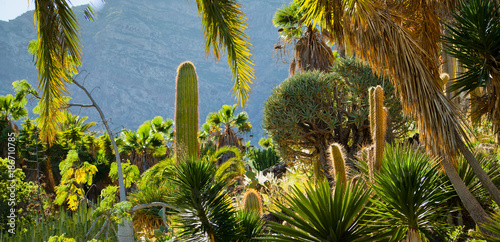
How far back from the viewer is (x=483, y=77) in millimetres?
4043

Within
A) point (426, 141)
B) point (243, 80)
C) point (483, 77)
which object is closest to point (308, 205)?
point (426, 141)

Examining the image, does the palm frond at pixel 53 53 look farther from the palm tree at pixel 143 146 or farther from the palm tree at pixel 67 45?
the palm tree at pixel 143 146

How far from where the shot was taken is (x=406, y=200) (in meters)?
2.55

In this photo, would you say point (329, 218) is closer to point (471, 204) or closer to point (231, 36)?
point (471, 204)

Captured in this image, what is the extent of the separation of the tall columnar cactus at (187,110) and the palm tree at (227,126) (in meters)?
9.29

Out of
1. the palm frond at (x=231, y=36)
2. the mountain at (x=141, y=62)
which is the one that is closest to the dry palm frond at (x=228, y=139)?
the palm frond at (x=231, y=36)

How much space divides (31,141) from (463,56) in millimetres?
14131

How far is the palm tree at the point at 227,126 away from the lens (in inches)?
684

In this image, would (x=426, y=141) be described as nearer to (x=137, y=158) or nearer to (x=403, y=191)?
(x=403, y=191)

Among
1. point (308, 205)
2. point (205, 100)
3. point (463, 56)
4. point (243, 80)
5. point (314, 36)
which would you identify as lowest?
point (308, 205)

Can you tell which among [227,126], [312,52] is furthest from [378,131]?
[227,126]

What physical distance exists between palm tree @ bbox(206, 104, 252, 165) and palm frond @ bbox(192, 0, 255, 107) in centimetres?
1023

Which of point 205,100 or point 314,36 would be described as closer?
point 314,36

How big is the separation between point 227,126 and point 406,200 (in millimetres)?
15315
